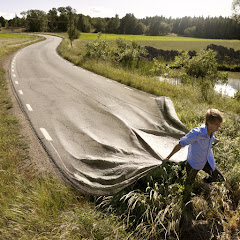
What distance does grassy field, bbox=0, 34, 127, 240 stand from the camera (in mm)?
2803

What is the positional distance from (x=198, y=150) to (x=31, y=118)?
561 cm

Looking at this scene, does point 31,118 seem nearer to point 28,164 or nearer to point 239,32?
point 28,164

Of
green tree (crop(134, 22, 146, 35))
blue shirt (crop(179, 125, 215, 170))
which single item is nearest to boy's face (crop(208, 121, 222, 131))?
blue shirt (crop(179, 125, 215, 170))

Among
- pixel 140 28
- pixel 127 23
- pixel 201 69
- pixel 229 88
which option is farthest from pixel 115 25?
pixel 201 69

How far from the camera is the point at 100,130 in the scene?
617cm

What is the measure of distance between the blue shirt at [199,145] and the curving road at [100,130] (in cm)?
68

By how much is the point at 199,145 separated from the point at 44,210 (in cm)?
262

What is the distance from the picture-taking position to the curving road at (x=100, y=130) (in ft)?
13.0

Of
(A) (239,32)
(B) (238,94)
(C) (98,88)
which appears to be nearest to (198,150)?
(B) (238,94)

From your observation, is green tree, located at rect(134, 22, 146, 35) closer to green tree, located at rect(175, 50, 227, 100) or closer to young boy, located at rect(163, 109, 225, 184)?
green tree, located at rect(175, 50, 227, 100)

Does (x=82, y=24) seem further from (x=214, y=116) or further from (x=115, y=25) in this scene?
(x=214, y=116)

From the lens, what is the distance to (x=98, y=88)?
1091cm

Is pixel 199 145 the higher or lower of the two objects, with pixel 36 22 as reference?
lower

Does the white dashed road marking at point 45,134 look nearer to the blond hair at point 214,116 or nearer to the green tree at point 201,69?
the blond hair at point 214,116
